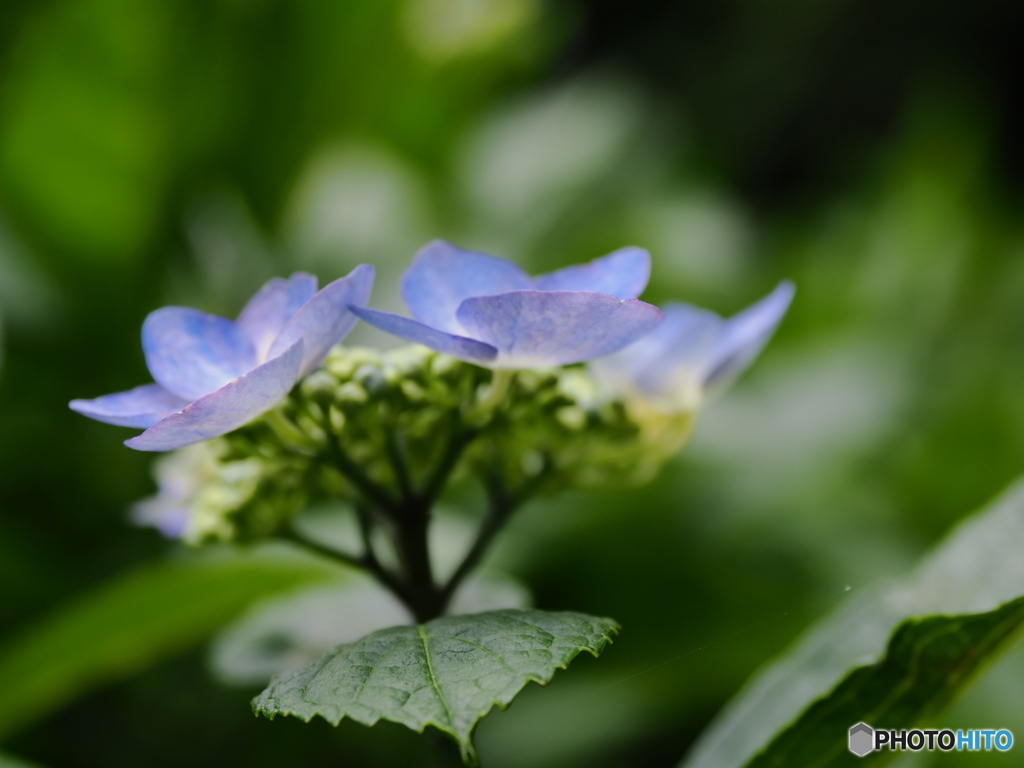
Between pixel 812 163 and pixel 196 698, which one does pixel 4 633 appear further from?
pixel 812 163

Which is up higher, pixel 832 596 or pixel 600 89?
pixel 600 89

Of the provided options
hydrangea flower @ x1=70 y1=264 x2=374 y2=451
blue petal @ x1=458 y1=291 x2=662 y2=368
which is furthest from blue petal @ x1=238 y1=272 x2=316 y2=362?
blue petal @ x1=458 y1=291 x2=662 y2=368

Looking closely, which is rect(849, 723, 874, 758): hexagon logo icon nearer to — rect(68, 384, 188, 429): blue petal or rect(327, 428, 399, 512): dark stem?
rect(327, 428, 399, 512): dark stem

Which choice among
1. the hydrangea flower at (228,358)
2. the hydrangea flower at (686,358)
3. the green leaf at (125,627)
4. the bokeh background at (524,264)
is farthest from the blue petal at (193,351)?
the bokeh background at (524,264)

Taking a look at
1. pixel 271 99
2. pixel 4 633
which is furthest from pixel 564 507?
pixel 271 99

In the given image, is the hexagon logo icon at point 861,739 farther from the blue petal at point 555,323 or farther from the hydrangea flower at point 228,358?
the hydrangea flower at point 228,358

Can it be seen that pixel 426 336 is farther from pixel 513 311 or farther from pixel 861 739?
pixel 861 739
